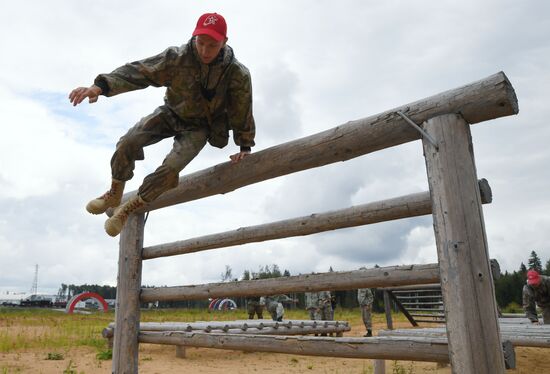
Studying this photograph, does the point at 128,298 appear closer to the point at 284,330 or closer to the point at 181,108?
the point at 181,108

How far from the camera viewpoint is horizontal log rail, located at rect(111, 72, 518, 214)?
2123 mm

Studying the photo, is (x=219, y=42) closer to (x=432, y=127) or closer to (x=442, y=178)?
(x=432, y=127)

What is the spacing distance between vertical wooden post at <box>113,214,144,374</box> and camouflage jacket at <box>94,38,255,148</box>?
1.48m

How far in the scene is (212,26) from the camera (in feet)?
8.75

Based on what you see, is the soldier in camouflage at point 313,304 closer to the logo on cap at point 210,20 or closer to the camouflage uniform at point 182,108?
the camouflage uniform at point 182,108

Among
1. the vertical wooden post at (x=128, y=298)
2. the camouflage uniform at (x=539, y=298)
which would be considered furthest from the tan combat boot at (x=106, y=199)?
the camouflage uniform at (x=539, y=298)

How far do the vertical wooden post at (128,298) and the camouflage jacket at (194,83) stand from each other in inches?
58.3

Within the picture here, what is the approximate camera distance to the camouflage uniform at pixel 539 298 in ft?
23.8

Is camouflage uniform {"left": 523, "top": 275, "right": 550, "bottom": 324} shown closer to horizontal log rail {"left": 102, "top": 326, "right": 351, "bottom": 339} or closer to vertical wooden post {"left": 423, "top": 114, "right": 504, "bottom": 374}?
horizontal log rail {"left": 102, "top": 326, "right": 351, "bottom": 339}

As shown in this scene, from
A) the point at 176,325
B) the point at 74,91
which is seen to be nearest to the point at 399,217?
the point at 74,91

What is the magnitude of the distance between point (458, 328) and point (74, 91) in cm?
245

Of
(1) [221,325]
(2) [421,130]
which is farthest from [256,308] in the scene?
(2) [421,130]

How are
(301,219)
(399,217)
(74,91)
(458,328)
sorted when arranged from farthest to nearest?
1. (301,219)
2. (74,91)
3. (399,217)
4. (458,328)

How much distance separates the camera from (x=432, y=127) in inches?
89.6
